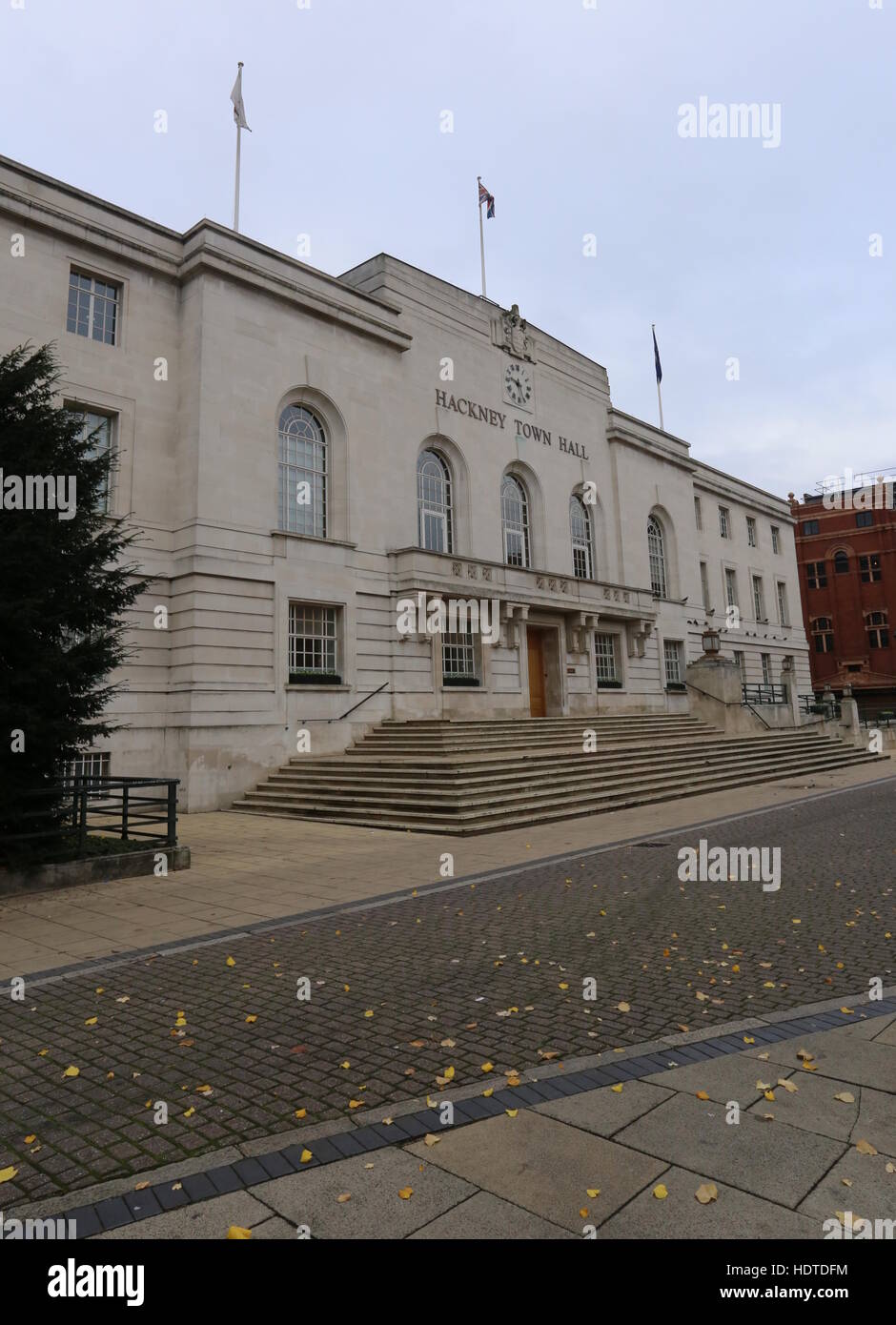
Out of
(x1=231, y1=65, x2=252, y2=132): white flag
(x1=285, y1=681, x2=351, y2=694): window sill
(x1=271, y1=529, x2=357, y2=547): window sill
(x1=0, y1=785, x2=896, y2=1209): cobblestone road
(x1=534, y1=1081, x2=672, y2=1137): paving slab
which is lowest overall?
(x1=0, y1=785, x2=896, y2=1209): cobblestone road

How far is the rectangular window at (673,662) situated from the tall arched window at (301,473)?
20.2 m

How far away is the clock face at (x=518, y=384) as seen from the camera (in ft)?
101

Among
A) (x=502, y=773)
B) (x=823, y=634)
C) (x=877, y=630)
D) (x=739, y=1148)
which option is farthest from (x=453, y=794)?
(x=823, y=634)

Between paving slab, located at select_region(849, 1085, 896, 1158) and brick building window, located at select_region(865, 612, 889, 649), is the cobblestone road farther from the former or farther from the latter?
brick building window, located at select_region(865, 612, 889, 649)

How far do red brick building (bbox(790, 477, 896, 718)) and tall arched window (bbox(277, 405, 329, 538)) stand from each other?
53.4 m

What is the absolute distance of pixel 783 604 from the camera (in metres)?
50.5

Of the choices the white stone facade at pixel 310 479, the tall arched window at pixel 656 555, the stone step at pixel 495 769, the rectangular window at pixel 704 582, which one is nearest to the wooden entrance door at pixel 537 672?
the white stone facade at pixel 310 479

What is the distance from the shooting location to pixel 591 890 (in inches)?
366

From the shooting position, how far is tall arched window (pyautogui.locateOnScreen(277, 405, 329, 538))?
23156 mm

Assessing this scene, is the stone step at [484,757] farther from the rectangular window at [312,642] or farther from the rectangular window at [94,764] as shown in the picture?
the rectangular window at [94,764]

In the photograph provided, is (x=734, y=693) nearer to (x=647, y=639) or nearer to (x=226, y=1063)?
(x=647, y=639)

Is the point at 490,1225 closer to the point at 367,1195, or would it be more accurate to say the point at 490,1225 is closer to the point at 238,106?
the point at 367,1195

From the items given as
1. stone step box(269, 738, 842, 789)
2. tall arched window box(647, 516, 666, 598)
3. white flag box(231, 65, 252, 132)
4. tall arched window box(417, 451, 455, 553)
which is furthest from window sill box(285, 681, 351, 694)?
tall arched window box(647, 516, 666, 598)
